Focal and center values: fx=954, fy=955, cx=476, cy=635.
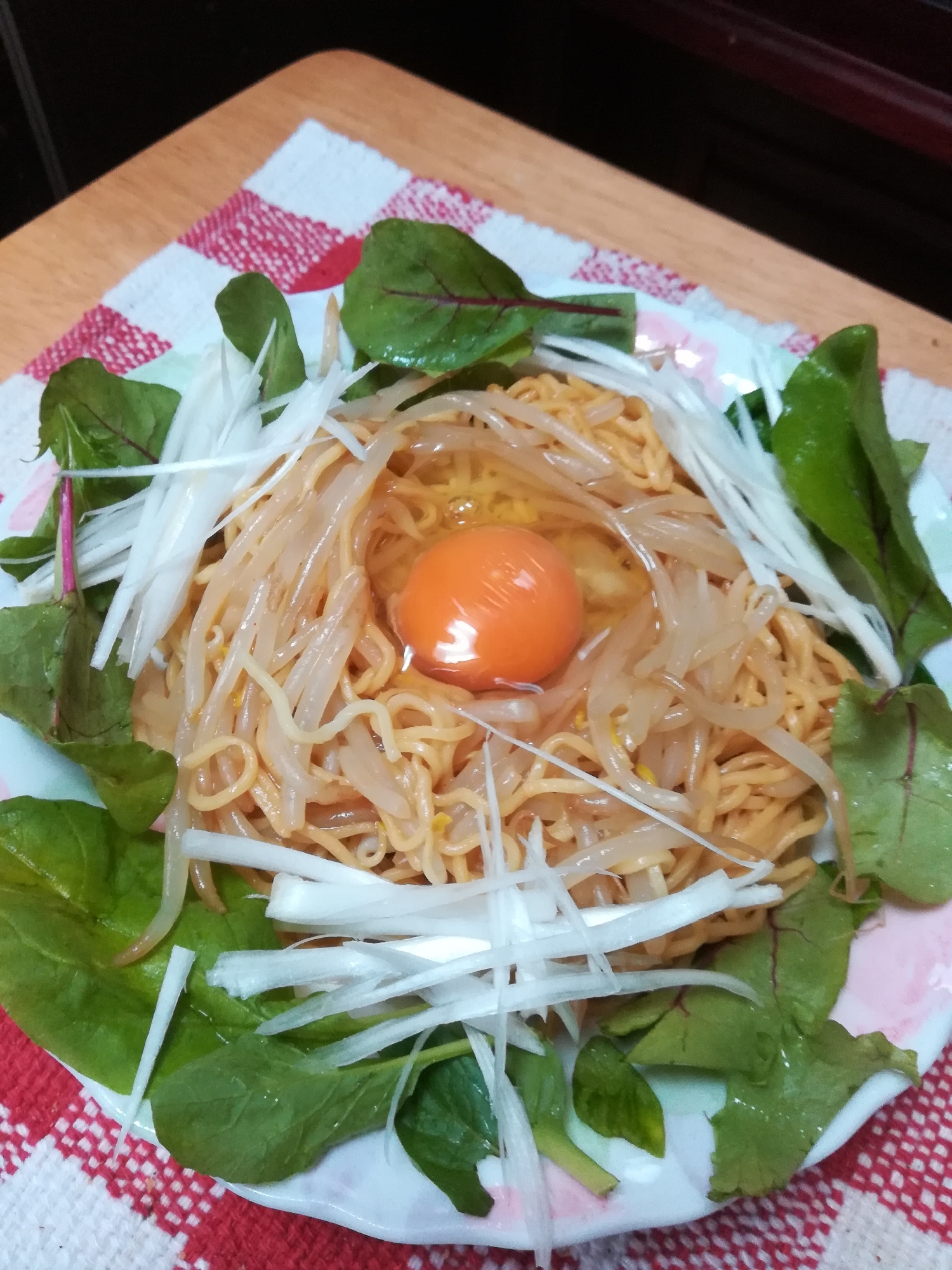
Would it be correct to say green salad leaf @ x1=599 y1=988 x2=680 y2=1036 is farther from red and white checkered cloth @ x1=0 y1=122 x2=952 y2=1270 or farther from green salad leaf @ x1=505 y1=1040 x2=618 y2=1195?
red and white checkered cloth @ x1=0 y1=122 x2=952 y2=1270

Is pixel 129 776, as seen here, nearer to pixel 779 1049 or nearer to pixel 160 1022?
pixel 160 1022

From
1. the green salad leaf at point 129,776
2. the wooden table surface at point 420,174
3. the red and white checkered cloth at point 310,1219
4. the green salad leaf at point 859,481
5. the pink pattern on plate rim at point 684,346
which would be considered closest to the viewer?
the green salad leaf at point 129,776

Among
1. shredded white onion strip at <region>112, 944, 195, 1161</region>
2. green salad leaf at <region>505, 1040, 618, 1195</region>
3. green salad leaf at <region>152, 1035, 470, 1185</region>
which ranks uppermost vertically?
shredded white onion strip at <region>112, 944, 195, 1161</region>

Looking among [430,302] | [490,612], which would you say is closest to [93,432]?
[430,302]

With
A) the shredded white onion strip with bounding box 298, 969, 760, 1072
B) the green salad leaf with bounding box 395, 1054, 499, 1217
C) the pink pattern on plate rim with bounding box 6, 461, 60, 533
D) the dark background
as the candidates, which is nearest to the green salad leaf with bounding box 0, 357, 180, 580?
the pink pattern on plate rim with bounding box 6, 461, 60, 533

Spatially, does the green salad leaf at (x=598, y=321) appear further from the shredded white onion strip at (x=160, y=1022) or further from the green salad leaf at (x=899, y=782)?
the shredded white onion strip at (x=160, y=1022)

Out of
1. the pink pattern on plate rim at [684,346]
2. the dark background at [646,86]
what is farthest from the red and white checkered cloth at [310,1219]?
the dark background at [646,86]
